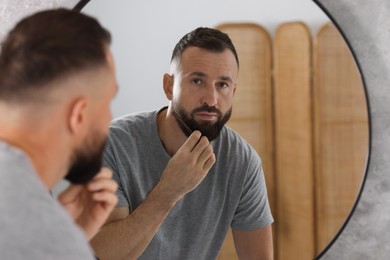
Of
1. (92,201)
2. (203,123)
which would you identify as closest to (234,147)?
(203,123)

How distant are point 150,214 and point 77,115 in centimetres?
34

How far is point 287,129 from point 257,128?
0.05 meters

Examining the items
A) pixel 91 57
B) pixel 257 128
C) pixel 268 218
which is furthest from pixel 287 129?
pixel 91 57

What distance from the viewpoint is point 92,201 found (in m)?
0.73

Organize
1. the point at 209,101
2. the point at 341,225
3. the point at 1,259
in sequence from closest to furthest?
the point at 1,259 → the point at 209,101 → the point at 341,225

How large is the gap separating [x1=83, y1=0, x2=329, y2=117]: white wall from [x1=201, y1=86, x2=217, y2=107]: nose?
0.21 feet

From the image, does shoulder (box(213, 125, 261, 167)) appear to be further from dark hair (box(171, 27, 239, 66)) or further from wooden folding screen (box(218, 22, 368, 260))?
dark hair (box(171, 27, 239, 66))

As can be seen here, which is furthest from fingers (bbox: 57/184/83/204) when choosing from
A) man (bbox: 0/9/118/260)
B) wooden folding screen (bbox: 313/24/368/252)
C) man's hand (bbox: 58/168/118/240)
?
wooden folding screen (bbox: 313/24/368/252)

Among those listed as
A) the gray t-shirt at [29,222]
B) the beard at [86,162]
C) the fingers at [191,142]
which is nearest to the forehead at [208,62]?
the fingers at [191,142]

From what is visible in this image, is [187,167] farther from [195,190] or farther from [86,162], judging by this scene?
[86,162]

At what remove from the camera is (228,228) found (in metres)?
0.97

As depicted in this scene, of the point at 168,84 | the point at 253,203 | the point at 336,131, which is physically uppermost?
the point at 168,84

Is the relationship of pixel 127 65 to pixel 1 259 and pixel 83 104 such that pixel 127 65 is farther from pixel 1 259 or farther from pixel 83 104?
pixel 1 259

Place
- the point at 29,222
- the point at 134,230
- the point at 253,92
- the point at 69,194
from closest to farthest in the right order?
the point at 29,222 → the point at 69,194 → the point at 134,230 → the point at 253,92
